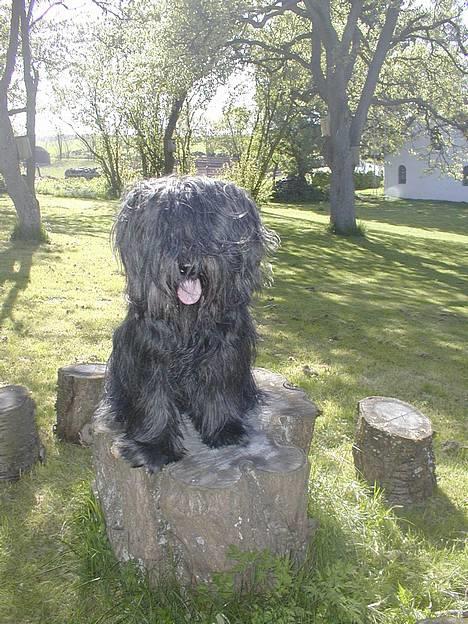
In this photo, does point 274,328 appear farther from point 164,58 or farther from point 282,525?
point 164,58

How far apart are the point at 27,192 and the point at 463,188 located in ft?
95.5

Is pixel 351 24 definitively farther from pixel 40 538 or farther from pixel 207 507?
pixel 207 507

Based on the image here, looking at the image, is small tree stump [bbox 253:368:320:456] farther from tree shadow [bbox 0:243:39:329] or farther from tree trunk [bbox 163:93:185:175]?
tree trunk [bbox 163:93:185:175]

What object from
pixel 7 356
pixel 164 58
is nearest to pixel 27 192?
pixel 164 58

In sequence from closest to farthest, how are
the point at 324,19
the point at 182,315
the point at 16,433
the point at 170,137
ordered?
the point at 182,315 → the point at 16,433 → the point at 324,19 → the point at 170,137

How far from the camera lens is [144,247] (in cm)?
269

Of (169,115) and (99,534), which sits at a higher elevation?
(169,115)

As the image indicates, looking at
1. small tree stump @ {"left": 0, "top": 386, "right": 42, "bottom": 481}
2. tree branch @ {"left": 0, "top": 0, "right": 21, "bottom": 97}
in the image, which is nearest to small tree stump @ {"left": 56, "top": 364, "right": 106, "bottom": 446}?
small tree stump @ {"left": 0, "top": 386, "right": 42, "bottom": 481}

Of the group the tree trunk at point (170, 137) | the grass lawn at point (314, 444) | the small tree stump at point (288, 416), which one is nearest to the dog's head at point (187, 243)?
the small tree stump at point (288, 416)

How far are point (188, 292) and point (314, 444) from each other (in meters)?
2.89

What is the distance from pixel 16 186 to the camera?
13.2m

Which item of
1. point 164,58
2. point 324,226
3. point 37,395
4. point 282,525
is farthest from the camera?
point 324,226

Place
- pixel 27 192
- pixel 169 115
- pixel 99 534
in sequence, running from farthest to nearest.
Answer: pixel 169 115, pixel 27 192, pixel 99 534

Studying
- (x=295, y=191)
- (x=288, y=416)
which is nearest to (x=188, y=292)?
(x=288, y=416)
